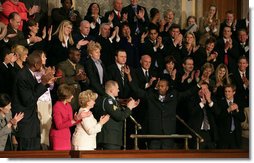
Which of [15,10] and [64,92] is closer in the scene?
[64,92]

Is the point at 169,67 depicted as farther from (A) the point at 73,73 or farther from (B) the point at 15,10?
(B) the point at 15,10

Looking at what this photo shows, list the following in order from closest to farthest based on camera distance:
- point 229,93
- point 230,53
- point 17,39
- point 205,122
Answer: point 17,39, point 205,122, point 229,93, point 230,53

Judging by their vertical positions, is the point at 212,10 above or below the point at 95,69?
above

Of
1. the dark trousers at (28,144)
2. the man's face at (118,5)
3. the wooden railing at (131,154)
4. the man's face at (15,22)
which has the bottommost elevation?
the wooden railing at (131,154)

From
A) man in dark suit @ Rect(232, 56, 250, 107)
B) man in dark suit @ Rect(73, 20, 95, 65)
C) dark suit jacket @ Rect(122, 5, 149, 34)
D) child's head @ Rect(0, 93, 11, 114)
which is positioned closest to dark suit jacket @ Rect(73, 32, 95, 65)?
man in dark suit @ Rect(73, 20, 95, 65)

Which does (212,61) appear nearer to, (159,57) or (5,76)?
(159,57)

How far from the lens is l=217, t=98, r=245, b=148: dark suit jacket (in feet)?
39.0

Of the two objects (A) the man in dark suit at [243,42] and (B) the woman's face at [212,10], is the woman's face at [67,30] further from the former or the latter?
(A) the man in dark suit at [243,42]

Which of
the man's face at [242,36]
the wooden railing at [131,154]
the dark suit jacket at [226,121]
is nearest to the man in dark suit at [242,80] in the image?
the dark suit jacket at [226,121]

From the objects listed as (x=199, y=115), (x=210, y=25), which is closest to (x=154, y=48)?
(x=210, y=25)

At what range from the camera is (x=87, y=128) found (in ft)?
37.8

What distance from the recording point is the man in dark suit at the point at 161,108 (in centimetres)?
1177

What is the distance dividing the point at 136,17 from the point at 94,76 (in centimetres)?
119

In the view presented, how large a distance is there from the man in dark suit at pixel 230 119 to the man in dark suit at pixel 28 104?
7.45 ft
